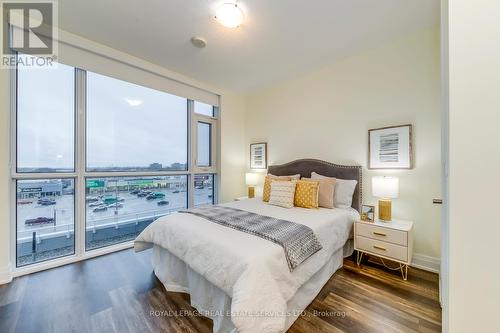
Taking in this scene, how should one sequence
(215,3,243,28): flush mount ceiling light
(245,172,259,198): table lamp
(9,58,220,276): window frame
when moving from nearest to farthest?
(215,3,243,28): flush mount ceiling light, (9,58,220,276): window frame, (245,172,259,198): table lamp

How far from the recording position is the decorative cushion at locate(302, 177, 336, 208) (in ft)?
8.47

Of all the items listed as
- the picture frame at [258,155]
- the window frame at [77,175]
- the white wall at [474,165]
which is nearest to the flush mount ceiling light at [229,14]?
the white wall at [474,165]

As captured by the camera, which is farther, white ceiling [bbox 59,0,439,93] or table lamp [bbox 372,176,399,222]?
table lamp [bbox 372,176,399,222]

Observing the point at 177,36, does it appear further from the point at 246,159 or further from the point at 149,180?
the point at 246,159

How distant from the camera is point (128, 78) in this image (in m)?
2.83

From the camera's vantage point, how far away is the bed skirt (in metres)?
1.42

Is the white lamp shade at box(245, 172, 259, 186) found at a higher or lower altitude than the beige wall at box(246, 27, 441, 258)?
lower

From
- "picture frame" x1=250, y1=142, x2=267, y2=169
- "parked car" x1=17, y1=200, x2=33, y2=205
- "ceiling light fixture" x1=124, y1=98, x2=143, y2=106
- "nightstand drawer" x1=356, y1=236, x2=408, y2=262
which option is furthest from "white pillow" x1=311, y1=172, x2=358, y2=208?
"parked car" x1=17, y1=200, x2=33, y2=205

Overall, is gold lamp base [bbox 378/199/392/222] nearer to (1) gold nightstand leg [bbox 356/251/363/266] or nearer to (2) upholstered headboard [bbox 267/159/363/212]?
(2) upholstered headboard [bbox 267/159/363/212]

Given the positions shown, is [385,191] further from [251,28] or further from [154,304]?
[154,304]

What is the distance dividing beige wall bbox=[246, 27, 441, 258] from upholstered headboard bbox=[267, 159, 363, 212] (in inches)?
4.0

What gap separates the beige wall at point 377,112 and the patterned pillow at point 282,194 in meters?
0.85

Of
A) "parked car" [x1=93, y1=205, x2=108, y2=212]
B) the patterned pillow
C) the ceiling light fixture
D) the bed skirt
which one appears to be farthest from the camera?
the ceiling light fixture

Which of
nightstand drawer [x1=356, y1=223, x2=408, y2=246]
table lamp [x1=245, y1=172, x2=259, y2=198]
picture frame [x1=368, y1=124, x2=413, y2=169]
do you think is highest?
picture frame [x1=368, y1=124, x2=413, y2=169]
